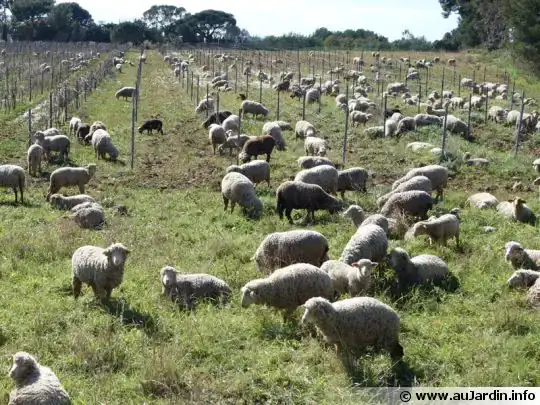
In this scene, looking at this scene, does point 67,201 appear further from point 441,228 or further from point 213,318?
point 441,228

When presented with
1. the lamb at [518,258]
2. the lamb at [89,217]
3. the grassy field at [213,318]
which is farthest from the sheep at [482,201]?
the lamb at [89,217]

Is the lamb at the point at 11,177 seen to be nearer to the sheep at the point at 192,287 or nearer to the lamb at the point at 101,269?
the lamb at the point at 101,269

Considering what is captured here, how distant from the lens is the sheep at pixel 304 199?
13633 mm

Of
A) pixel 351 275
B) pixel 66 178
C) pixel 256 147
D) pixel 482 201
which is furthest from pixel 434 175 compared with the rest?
pixel 66 178

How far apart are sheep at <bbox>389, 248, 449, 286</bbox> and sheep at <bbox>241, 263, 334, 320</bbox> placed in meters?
1.57

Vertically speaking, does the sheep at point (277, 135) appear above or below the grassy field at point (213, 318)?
above

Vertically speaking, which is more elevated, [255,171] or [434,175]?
[434,175]

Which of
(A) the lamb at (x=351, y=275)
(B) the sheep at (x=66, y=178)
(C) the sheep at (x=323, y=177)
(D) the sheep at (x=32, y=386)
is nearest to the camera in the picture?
(D) the sheep at (x=32, y=386)

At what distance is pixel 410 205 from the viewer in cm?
1291

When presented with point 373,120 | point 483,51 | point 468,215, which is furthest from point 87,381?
point 483,51

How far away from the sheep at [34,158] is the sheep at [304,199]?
27.8 ft

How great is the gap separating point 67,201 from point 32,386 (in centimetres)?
968

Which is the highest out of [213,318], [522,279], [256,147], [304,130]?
[304,130]

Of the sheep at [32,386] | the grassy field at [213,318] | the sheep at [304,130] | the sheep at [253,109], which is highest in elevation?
the sheep at [253,109]
